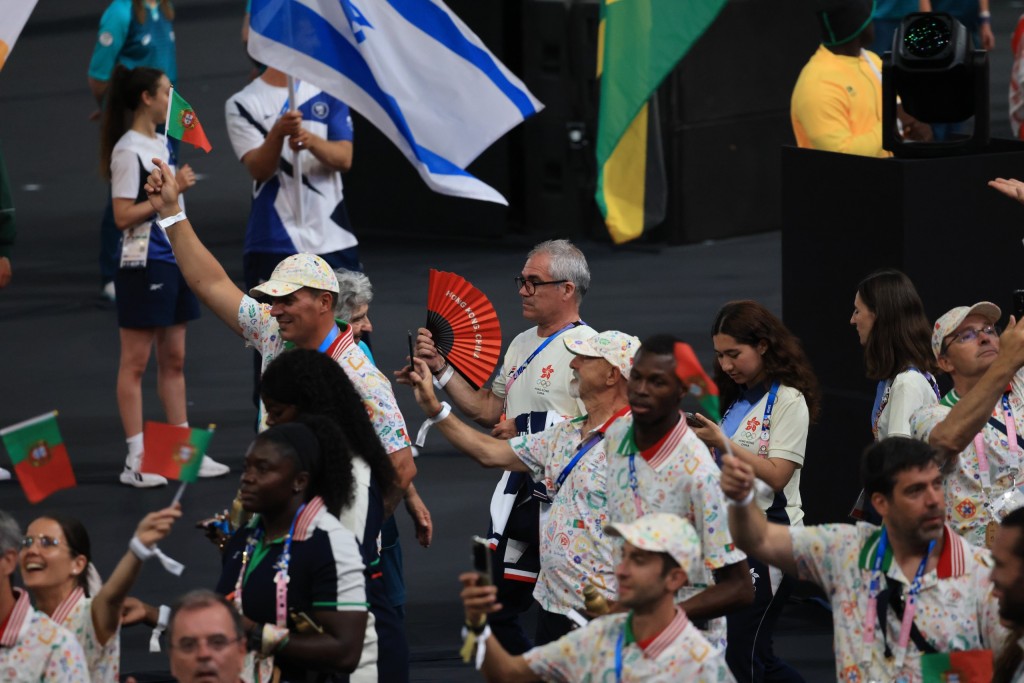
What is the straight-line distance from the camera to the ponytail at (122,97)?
31.8ft

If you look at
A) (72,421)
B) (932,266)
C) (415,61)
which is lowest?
(72,421)

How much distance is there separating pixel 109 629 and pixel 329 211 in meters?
4.69

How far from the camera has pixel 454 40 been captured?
855 centimetres

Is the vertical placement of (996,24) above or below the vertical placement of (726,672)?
above

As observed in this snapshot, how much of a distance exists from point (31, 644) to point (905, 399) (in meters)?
3.36

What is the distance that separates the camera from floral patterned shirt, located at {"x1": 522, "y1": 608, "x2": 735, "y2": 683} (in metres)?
4.90

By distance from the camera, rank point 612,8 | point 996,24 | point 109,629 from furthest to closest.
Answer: point 996,24 < point 612,8 < point 109,629

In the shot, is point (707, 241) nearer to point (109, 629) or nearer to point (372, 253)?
point (372, 253)

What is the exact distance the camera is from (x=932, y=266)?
26.3 ft

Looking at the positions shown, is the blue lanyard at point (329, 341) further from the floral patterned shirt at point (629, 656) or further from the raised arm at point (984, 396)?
the raised arm at point (984, 396)

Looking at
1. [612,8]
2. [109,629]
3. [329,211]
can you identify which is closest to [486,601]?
[109,629]

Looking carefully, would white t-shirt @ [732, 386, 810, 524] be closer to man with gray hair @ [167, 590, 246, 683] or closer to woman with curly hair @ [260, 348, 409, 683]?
woman with curly hair @ [260, 348, 409, 683]

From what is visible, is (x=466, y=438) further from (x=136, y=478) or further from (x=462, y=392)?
(x=136, y=478)

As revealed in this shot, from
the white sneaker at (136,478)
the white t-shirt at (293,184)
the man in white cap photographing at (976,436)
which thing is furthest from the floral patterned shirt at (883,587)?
the white sneaker at (136,478)
